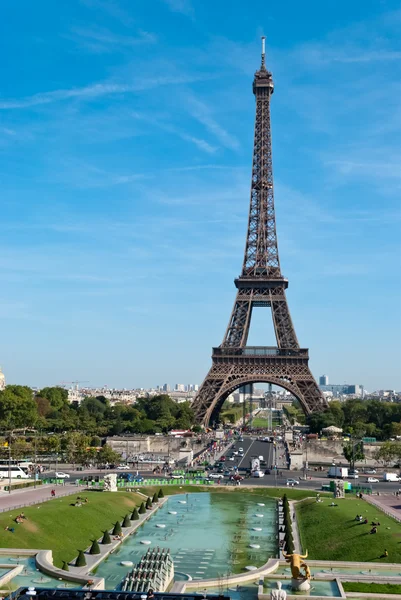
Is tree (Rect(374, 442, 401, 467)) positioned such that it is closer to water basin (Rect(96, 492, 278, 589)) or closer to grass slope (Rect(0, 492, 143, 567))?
water basin (Rect(96, 492, 278, 589))

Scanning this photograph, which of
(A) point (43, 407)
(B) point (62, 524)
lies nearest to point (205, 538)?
(B) point (62, 524)

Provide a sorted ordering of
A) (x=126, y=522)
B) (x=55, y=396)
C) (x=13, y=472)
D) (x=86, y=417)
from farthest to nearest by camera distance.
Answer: (x=55, y=396) → (x=86, y=417) → (x=13, y=472) → (x=126, y=522)

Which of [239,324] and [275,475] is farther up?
[239,324]

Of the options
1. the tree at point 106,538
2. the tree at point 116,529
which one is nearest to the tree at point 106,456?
the tree at point 116,529

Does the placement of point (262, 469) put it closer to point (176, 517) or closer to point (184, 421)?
point (176, 517)

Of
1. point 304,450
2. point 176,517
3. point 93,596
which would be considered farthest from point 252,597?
point 304,450

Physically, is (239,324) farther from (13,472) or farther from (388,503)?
(388,503)
